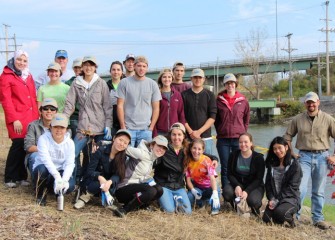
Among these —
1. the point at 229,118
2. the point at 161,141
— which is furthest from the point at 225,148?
the point at 161,141

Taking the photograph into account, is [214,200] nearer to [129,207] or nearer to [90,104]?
[129,207]

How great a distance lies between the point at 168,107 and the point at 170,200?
1.40m

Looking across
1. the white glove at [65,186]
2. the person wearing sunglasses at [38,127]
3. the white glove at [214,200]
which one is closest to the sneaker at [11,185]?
the person wearing sunglasses at [38,127]

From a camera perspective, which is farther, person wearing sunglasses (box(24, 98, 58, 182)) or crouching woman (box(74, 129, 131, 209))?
person wearing sunglasses (box(24, 98, 58, 182))

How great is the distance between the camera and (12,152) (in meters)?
5.73

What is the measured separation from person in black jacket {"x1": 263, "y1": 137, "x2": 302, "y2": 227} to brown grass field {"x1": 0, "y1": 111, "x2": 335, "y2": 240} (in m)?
0.19

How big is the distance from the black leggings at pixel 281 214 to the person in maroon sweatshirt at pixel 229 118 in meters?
0.98

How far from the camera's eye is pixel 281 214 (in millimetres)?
5141

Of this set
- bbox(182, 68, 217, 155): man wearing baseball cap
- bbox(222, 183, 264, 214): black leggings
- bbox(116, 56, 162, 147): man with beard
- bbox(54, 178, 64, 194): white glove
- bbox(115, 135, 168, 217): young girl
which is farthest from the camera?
bbox(182, 68, 217, 155): man wearing baseball cap

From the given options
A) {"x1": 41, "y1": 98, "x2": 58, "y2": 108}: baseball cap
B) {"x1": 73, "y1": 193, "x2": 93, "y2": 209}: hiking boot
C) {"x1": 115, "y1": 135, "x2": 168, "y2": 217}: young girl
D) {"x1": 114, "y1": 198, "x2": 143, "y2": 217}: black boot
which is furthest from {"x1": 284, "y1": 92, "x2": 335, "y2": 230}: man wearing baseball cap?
{"x1": 41, "y1": 98, "x2": 58, "y2": 108}: baseball cap

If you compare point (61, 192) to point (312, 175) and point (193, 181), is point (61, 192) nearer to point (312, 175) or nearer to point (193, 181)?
point (193, 181)

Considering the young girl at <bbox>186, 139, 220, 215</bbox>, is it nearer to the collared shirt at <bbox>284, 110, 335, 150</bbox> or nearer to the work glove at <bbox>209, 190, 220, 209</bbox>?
the work glove at <bbox>209, 190, 220, 209</bbox>

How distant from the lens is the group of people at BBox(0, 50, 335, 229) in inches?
197

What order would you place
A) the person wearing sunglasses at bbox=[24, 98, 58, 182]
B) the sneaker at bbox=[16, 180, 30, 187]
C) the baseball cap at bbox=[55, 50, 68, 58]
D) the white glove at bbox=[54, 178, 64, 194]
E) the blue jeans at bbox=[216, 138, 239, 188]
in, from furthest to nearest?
the baseball cap at bbox=[55, 50, 68, 58] < the blue jeans at bbox=[216, 138, 239, 188] < the sneaker at bbox=[16, 180, 30, 187] < the person wearing sunglasses at bbox=[24, 98, 58, 182] < the white glove at bbox=[54, 178, 64, 194]
